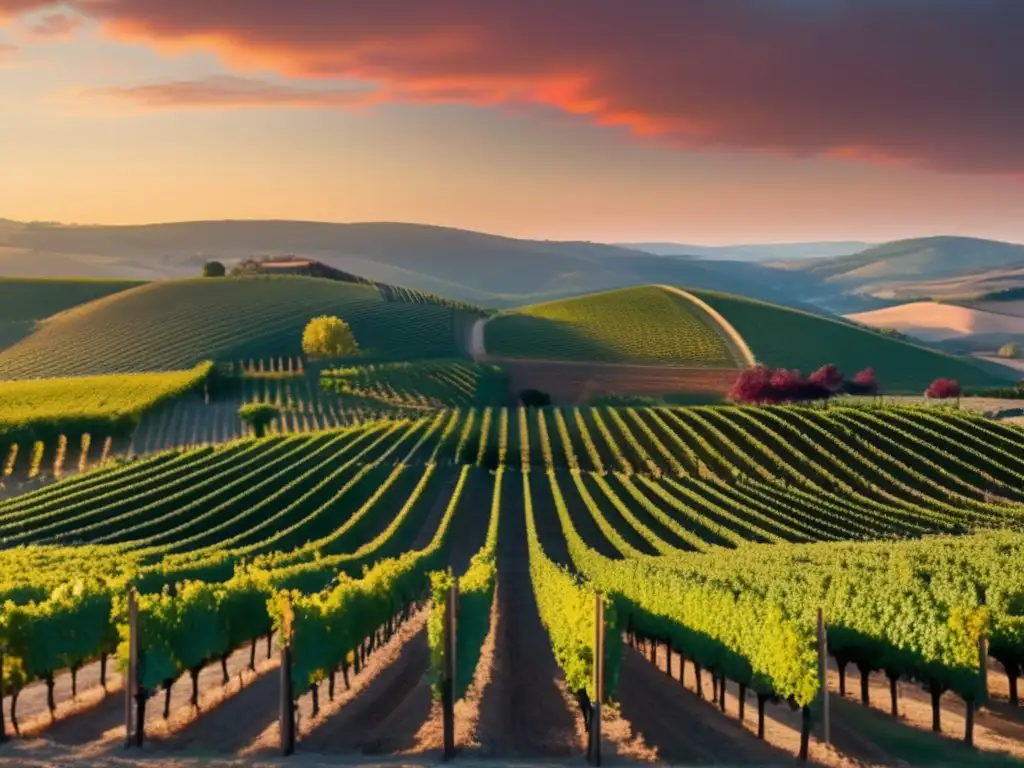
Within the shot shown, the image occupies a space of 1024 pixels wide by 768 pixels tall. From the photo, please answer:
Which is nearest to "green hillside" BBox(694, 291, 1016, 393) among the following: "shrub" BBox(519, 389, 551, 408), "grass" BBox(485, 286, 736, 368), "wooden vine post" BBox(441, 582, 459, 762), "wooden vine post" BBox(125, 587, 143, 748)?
"grass" BBox(485, 286, 736, 368)

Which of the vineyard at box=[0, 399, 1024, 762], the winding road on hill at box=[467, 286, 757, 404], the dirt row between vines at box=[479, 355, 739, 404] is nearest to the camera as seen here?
the vineyard at box=[0, 399, 1024, 762]

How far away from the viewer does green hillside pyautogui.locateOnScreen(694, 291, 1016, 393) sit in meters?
146

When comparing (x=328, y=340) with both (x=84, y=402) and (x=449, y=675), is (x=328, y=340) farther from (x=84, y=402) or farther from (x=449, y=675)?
(x=449, y=675)

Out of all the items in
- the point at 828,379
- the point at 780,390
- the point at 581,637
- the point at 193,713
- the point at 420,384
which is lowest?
the point at 420,384

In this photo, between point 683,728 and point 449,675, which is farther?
point 683,728

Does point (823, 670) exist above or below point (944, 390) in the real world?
above

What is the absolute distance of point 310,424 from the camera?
3642 inches

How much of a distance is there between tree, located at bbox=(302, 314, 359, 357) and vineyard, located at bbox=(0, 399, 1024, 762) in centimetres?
5771

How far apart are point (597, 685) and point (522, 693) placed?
5573mm

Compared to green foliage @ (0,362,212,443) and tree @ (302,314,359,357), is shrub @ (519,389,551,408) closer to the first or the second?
tree @ (302,314,359,357)

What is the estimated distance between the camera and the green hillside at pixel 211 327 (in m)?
130

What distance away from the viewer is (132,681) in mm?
20859

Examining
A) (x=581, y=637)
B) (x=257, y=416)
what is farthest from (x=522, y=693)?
(x=257, y=416)

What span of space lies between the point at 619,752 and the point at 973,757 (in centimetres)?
759
